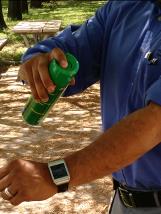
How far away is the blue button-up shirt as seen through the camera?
178 cm

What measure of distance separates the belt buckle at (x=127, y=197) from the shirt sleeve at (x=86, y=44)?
49cm

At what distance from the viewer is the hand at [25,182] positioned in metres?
1.36

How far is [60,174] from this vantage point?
1403 mm

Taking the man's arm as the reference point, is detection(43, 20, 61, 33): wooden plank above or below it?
below

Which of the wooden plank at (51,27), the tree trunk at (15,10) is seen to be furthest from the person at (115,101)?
the tree trunk at (15,10)

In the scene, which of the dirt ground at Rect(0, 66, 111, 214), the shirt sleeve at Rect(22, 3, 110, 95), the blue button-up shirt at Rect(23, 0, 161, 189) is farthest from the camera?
the dirt ground at Rect(0, 66, 111, 214)

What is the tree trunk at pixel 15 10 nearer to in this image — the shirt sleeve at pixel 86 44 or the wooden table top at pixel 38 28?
the wooden table top at pixel 38 28

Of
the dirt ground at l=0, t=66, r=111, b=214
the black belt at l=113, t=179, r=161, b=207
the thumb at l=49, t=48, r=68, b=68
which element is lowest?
the dirt ground at l=0, t=66, r=111, b=214

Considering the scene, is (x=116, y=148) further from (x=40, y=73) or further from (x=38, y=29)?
(x=38, y=29)

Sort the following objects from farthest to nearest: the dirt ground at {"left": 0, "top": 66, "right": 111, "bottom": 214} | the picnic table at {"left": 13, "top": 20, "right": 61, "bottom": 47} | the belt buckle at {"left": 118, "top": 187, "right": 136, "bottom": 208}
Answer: the picnic table at {"left": 13, "top": 20, "right": 61, "bottom": 47} < the dirt ground at {"left": 0, "top": 66, "right": 111, "bottom": 214} < the belt buckle at {"left": 118, "top": 187, "right": 136, "bottom": 208}

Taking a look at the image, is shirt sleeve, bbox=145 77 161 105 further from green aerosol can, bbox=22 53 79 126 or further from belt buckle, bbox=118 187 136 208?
belt buckle, bbox=118 187 136 208

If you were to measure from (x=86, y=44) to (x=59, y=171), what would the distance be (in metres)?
0.77

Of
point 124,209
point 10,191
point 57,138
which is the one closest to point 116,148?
point 10,191

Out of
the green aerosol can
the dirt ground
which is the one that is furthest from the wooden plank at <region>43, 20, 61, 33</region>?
the green aerosol can
